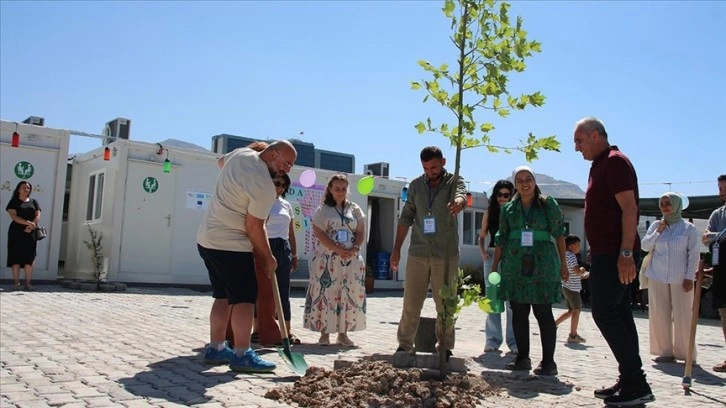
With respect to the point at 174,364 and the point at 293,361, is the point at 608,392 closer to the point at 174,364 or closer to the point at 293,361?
the point at 293,361

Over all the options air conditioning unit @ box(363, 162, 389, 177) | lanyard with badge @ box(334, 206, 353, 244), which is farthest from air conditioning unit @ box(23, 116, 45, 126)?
lanyard with badge @ box(334, 206, 353, 244)

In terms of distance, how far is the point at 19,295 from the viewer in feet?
33.8

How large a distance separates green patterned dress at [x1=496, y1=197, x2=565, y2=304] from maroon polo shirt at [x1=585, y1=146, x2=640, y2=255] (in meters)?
1.01

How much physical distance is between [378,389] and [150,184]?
1142 centimetres

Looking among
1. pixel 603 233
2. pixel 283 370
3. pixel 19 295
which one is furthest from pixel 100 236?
pixel 603 233

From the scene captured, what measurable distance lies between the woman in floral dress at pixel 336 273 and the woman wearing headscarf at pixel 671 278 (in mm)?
3121

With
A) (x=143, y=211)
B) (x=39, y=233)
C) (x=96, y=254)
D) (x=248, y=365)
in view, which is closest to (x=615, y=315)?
(x=248, y=365)

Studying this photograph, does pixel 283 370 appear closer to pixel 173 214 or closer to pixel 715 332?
pixel 715 332

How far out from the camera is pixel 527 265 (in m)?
5.13

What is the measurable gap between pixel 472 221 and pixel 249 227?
1757 cm

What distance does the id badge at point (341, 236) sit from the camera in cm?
647

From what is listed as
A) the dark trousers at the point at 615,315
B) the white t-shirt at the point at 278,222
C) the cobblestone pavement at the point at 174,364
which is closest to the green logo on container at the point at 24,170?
the cobblestone pavement at the point at 174,364

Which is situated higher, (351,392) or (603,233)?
(603,233)

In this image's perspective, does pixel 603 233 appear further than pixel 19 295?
No
